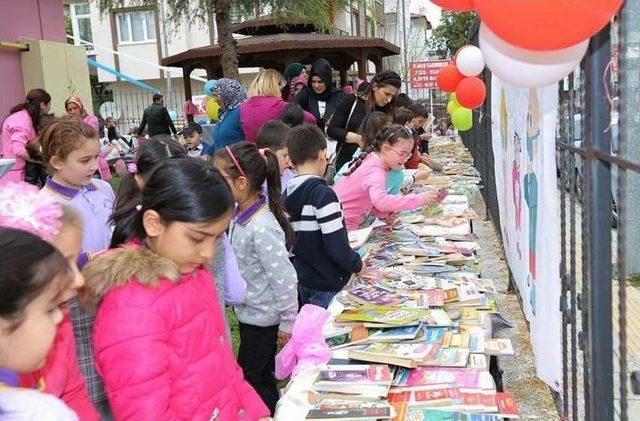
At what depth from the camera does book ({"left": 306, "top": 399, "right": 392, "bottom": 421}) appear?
2100mm

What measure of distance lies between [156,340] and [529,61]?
3.98ft

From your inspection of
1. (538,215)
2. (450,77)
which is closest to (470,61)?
(450,77)

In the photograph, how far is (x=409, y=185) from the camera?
231 inches

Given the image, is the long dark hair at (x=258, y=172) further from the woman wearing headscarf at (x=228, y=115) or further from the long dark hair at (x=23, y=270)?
the woman wearing headscarf at (x=228, y=115)

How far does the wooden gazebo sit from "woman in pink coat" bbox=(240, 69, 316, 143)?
747 cm

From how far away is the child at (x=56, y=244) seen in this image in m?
1.72

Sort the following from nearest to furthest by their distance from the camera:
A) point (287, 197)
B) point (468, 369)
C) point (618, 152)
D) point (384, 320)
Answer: point (618, 152)
point (468, 369)
point (384, 320)
point (287, 197)

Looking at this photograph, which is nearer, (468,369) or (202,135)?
(468,369)

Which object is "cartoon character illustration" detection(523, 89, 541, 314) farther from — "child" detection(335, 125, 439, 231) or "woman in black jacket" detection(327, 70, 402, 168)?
"woman in black jacket" detection(327, 70, 402, 168)

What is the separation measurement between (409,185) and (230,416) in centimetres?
396

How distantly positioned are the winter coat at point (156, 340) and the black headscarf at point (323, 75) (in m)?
4.53

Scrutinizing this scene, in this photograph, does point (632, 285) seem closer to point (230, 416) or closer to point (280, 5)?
point (230, 416)

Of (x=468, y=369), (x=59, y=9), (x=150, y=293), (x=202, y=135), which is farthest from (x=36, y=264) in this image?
(x=59, y=9)

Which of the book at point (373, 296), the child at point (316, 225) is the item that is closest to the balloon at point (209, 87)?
the child at point (316, 225)
